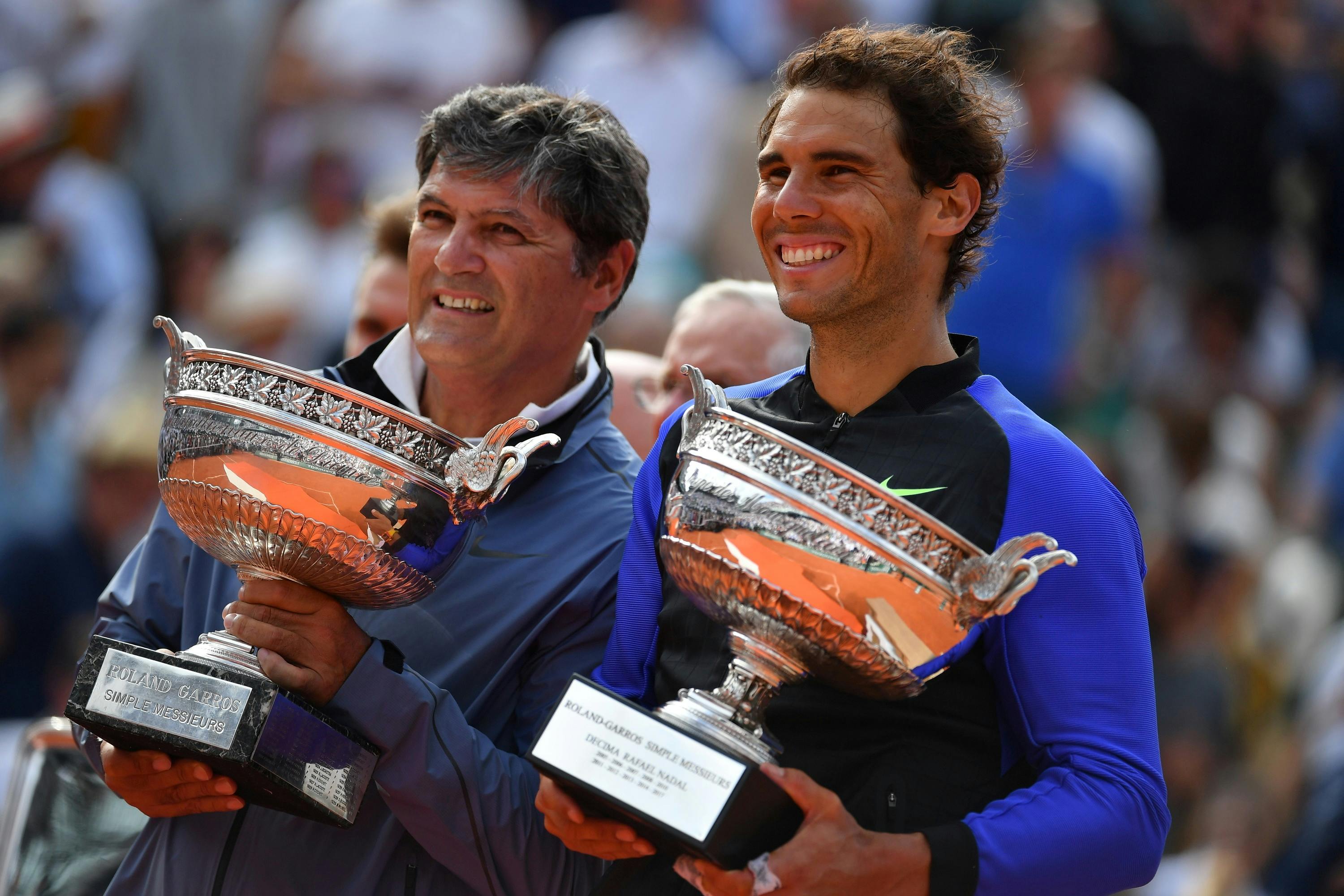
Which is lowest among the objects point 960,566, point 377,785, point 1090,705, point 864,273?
point 377,785

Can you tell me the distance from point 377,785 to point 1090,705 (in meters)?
0.94

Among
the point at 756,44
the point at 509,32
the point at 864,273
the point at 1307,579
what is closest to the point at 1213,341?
the point at 1307,579

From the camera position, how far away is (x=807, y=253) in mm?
2014

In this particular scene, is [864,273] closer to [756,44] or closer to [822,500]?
[822,500]

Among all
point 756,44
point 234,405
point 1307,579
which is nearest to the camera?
point 234,405

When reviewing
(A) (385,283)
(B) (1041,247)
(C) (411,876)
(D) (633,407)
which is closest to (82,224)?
(A) (385,283)

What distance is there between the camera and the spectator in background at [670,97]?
6422 millimetres

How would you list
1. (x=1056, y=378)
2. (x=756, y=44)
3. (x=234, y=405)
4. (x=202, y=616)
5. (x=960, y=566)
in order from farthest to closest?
(x=756, y=44) → (x=1056, y=378) → (x=202, y=616) → (x=234, y=405) → (x=960, y=566)

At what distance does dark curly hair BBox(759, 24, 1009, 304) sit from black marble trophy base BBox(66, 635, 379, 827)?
97 cm

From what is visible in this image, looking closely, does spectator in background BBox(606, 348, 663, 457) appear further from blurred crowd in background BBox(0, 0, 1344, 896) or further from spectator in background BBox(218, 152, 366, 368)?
spectator in background BBox(218, 152, 366, 368)

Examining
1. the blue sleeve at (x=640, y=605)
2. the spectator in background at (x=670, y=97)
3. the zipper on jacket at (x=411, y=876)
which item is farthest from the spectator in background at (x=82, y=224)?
the blue sleeve at (x=640, y=605)

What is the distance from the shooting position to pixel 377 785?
2.14 meters

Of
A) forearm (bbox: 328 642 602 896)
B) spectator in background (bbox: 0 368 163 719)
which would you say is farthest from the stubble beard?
spectator in background (bbox: 0 368 163 719)

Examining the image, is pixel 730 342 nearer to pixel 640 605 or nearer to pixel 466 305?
pixel 466 305
